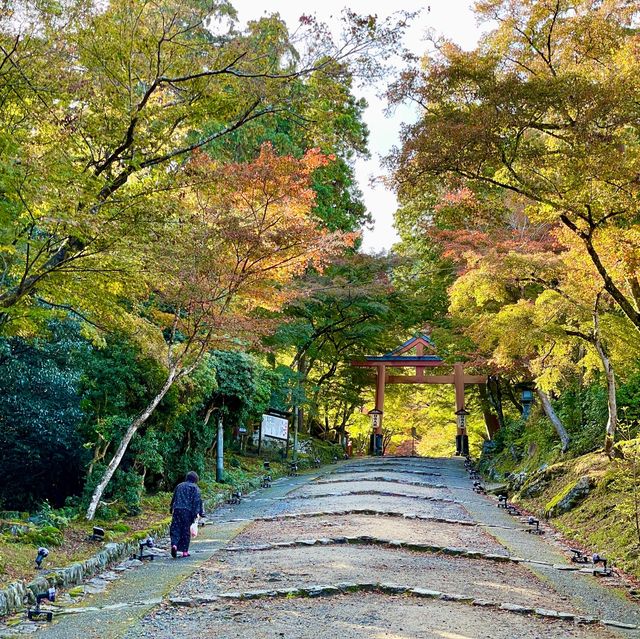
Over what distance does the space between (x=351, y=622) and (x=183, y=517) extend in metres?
3.21

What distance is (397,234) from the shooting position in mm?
24594

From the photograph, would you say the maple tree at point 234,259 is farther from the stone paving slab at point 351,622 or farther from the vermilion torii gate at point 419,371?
the vermilion torii gate at point 419,371

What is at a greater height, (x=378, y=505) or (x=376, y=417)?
(x=376, y=417)

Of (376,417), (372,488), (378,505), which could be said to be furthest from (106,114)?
(376,417)

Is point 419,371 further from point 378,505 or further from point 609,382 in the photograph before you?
point 609,382

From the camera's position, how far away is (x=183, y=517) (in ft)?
24.0

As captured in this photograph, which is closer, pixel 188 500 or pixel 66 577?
pixel 66 577

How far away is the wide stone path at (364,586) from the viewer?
4.63m

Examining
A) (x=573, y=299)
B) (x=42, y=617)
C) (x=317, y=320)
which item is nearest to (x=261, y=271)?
(x=573, y=299)

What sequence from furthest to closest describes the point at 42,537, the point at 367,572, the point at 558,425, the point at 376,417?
the point at 376,417
the point at 558,425
the point at 42,537
the point at 367,572

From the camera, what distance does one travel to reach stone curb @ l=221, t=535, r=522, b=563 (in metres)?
7.25

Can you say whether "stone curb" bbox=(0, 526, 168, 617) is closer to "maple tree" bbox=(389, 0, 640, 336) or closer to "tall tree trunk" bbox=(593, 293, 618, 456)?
"maple tree" bbox=(389, 0, 640, 336)

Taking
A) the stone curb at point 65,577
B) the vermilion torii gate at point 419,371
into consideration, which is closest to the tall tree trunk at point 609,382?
the stone curb at point 65,577

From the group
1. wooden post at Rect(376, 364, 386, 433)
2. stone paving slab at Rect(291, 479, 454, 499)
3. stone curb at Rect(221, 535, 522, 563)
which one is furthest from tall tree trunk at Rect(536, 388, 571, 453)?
wooden post at Rect(376, 364, 386, 433)
